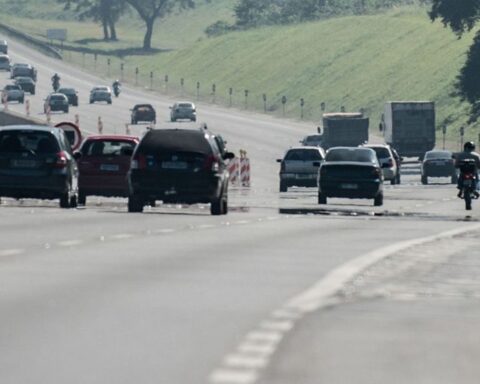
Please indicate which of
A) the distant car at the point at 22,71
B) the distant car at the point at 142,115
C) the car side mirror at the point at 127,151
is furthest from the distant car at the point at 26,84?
the car side mirror at the point at 127,151

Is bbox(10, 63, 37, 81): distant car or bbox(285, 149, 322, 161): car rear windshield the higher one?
bbox(10, 63, 37, 81): distant car

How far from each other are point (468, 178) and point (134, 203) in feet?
31.9

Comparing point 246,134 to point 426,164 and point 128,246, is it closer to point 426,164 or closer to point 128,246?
point 426,164

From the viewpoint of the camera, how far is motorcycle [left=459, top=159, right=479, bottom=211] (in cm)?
4353

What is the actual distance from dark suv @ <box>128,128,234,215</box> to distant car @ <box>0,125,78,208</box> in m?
1.53

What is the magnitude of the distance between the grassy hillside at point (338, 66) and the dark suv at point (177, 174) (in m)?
93.1

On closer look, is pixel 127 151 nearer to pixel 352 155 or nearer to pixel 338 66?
pixel 352 155

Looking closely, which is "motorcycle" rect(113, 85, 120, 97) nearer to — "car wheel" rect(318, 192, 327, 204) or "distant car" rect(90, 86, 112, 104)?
"distant car" rect(90, 86, 112, 104)

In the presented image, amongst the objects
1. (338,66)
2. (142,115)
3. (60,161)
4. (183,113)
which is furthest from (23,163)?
(338,66)

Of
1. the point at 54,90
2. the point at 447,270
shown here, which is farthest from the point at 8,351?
the point at 54,90

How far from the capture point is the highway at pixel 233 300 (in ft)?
35.7

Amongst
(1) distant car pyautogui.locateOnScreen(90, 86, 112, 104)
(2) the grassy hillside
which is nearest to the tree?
(2) the grassy hillside

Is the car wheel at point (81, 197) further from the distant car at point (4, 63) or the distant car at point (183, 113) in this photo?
the distant car at point (4, 63)

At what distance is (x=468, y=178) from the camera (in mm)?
43844
